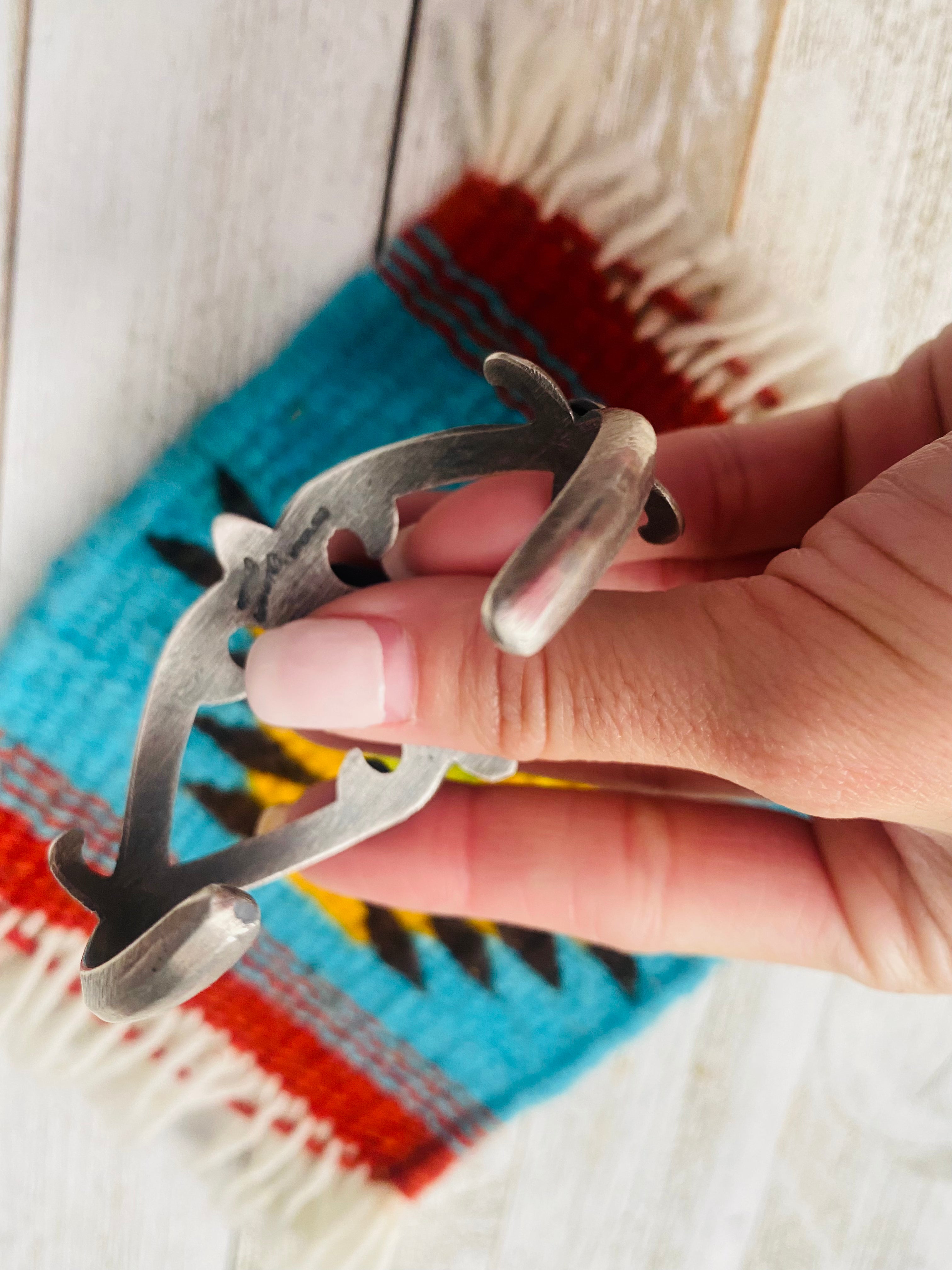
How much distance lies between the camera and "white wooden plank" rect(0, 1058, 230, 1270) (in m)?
0.45

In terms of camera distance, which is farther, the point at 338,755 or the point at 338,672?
the point at 338,755

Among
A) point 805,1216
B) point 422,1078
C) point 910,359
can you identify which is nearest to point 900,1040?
point 805,1216

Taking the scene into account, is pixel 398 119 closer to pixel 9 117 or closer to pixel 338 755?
pixel 9 117

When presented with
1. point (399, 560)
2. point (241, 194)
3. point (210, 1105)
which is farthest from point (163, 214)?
point (210, 1105)

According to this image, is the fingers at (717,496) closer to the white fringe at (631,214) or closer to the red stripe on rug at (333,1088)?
the white fringe at (631,214)

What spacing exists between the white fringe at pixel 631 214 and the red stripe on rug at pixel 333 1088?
1.10 ft

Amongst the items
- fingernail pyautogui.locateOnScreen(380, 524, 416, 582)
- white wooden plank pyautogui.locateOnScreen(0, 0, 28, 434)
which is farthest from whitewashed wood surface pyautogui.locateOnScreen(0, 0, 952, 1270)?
fingernail pyautogui.locateOnScreen(380, 524, 416, 582)

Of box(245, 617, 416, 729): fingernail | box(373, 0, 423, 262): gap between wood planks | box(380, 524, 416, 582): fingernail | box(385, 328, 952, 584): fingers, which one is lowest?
box(385, 328, 952, 584): fingers

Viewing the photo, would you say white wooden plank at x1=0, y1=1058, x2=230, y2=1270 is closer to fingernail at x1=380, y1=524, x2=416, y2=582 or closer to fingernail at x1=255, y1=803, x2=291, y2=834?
fingernail at x1=255, y1=803, x2=291, y2=834

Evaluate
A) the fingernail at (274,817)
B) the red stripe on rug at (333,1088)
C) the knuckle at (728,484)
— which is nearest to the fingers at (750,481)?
the knuckle at (728,484)

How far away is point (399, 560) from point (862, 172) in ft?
0.79

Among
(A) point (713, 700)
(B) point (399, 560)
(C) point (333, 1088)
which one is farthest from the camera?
(C) point (333, 1088)

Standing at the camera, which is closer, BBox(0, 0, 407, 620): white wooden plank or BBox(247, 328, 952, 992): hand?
BBox(247, 328, 952, 992): hand

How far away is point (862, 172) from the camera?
1.28ft
